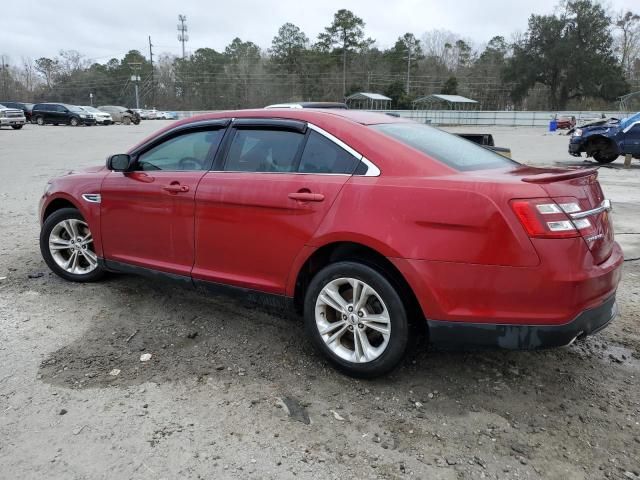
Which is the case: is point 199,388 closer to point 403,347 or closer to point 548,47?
point 403,347

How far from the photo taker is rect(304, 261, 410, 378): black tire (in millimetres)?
3027

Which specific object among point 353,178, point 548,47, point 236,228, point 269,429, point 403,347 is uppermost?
point 548,47

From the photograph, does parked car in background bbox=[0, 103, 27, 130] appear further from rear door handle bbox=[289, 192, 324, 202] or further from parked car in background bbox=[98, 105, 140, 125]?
rear door handle bbox=[289, 192, 324, 202]

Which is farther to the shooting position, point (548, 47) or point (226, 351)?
point (548, 47)

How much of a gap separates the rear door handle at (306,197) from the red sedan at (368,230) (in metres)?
0.01

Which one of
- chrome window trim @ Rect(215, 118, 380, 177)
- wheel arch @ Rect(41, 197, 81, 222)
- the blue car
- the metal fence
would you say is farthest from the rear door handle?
the metal fence

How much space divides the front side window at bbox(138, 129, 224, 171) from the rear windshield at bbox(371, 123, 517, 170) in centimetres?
129

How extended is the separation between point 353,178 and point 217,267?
1.25 m

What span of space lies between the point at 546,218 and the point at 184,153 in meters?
2.72

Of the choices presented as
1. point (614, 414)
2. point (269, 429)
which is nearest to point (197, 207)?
point (269, 429)

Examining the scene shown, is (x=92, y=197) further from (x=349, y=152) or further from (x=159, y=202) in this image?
(x=349, y=152)

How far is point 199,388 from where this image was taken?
3.21 m

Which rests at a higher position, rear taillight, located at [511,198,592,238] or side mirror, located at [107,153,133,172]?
side mirror, located at [107,153,133,172]

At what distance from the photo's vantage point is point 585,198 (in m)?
2.91
